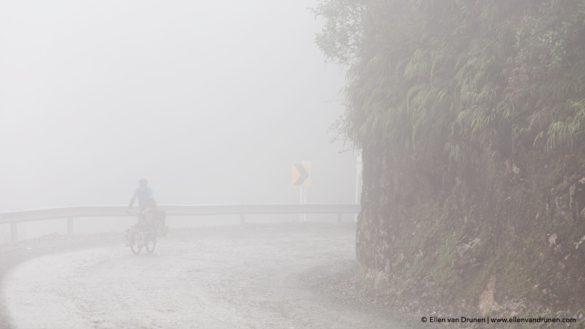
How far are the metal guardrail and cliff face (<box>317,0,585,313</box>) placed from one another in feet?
33.5

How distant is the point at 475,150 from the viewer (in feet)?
32.7

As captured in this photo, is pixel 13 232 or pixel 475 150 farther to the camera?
pixel 13 232

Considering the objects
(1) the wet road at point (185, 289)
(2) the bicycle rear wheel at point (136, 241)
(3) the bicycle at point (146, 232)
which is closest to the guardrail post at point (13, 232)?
(1) the wet road at point (185, 289)

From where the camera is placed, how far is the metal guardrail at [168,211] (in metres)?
20.0

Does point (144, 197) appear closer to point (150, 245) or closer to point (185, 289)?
point (150, 245)

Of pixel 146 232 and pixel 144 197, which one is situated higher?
pixel 144 197

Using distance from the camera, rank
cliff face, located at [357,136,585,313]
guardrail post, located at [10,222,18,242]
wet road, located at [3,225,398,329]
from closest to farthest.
→ cliff face, located at [357,136,585,313]
wet road, located at [3,225,398,329]
guardrail post, located at [10,222,18,242]

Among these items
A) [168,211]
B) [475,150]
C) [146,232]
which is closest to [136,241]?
[146,232]

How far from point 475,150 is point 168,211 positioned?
15.2 m

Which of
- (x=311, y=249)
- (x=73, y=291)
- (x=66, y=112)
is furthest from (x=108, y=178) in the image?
(x=73, y=291)

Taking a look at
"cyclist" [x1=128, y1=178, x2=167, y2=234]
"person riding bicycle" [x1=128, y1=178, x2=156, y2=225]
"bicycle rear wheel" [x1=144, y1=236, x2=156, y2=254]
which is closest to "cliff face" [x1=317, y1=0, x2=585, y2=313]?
"bicycle rear wheel" [x1=144, y1=236, x2=156, y2=254]

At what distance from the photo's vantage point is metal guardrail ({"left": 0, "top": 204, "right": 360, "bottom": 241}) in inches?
786

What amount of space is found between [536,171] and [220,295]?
17.8 feet

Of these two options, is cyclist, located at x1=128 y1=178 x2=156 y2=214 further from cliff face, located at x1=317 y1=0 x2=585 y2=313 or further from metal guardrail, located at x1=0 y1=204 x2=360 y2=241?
cliff face, located at x1=317 y1=0 x2=585 y2=313
